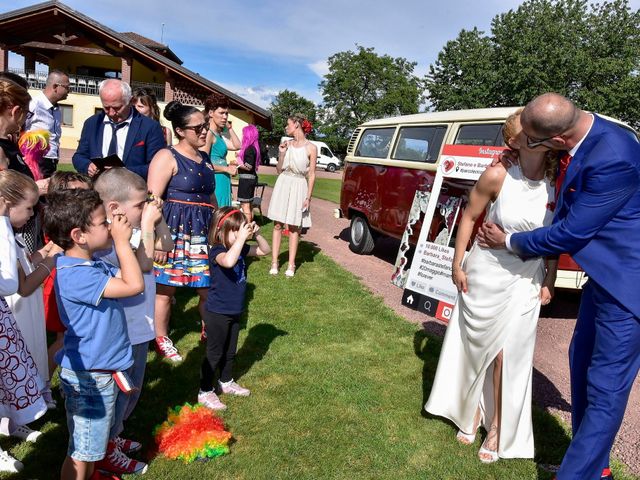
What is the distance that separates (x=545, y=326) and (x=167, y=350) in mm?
4290

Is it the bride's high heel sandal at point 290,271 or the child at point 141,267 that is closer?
the child at point 141,267

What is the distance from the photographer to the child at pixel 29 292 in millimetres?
2369

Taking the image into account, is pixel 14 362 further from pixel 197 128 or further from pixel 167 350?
pixel 197 128

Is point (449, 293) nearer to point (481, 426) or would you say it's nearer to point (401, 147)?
point (481, 426)

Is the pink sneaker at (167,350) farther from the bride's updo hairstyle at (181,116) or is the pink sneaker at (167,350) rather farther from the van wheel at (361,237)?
the van wheel at (361,237)

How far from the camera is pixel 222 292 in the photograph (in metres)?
3.24

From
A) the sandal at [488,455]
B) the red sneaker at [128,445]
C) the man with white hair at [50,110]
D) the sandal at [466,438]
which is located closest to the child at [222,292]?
the red sneaker at [128,445]

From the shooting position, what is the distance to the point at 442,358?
10.7ft

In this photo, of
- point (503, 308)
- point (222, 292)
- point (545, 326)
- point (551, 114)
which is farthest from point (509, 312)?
point (545, 326)

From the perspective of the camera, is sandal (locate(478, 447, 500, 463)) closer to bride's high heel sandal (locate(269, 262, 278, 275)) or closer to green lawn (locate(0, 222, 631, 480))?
green lawn (locate(0, 222, 631, 480))

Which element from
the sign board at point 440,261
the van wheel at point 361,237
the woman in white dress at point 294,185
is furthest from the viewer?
the van wheel at point 361,237

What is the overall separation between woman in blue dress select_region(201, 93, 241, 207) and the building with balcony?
668 inches

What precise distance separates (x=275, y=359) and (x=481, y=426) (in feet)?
5.75

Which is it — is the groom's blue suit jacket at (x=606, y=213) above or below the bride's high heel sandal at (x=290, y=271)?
above
